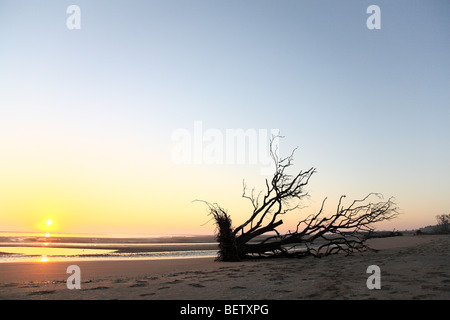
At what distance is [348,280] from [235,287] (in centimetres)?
240

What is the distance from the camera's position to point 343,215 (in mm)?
14734
